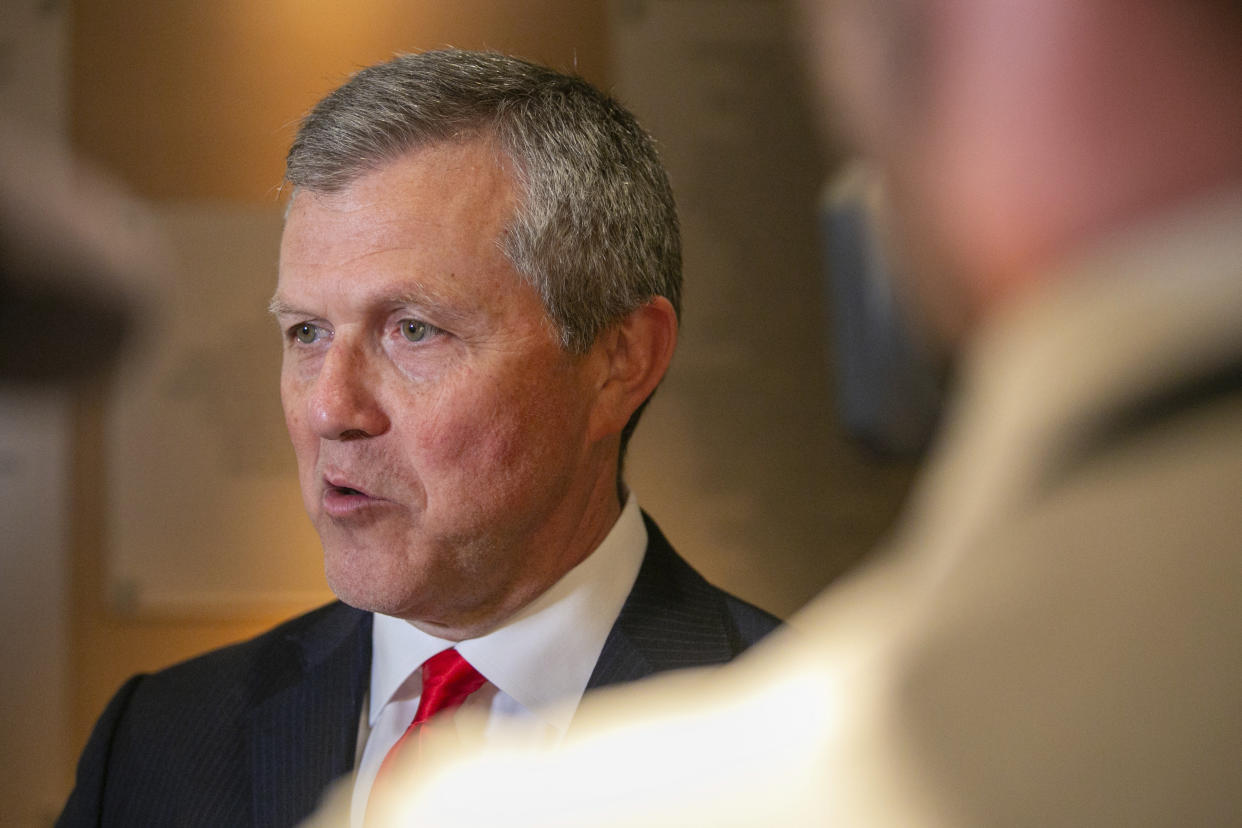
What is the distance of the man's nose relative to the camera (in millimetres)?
1176

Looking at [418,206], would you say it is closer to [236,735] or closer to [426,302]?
[426,302]

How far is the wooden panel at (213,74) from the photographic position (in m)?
1.81

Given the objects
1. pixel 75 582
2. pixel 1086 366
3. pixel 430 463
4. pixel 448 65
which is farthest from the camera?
pixel 75 582

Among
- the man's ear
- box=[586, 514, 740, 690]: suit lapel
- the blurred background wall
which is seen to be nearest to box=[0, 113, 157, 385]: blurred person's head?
the blurred background wall

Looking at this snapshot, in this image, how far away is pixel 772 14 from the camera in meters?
1.96

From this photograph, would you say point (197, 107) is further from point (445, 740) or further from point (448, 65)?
point (445, 740)

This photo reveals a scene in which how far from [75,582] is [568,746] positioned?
173 centimetres

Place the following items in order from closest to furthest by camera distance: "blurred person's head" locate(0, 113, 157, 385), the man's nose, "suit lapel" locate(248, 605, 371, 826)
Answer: the man's nose, "suit lapel" locate(248, 605, 371, 826), "blurred person's head" locate(0, 113, 157, 385)

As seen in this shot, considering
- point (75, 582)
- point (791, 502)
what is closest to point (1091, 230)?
point (791, 502)

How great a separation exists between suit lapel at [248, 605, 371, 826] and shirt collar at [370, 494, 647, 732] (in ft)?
0.11

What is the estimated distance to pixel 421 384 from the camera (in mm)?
1203

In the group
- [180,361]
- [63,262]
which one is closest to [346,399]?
[180,361]

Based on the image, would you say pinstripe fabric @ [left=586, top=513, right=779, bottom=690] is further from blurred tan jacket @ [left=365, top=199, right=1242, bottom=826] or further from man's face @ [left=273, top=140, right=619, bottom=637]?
blurred tan jacket @ [left=365, top=199, right=1242, bottom=826]

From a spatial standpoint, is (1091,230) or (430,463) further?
(430,463)
